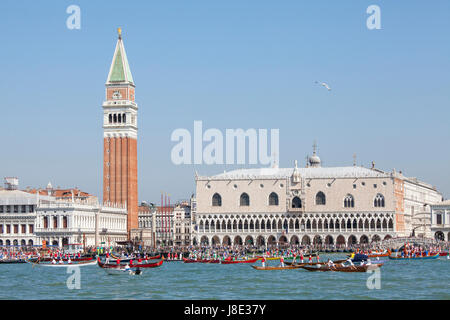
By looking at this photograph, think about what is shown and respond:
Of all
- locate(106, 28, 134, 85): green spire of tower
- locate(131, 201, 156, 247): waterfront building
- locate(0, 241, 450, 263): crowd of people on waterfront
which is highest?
locate(106, 28, 134, 85): green spire of tower

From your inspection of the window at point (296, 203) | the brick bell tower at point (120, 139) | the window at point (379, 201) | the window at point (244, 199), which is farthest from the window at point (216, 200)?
the window at point (379, 201)

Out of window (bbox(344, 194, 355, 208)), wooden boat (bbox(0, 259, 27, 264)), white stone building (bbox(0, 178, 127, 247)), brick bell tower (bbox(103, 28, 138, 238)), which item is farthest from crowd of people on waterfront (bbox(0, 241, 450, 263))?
brick bell tower (bbox(103, 28, 138, 238))

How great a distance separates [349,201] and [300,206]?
723 centimetres

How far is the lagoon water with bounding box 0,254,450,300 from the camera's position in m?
46.6

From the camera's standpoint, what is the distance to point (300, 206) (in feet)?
406

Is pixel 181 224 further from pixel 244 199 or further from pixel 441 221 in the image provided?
pixel 441 221

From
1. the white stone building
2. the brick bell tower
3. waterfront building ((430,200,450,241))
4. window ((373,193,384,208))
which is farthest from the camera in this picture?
the brick bell tower

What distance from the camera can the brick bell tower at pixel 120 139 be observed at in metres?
134

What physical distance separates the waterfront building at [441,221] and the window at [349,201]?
15.6 meters

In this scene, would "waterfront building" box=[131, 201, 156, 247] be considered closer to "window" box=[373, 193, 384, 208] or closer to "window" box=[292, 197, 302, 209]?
"window" box=[292, 197, 302, 209]

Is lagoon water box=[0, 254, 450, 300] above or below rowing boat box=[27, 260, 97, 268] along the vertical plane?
above

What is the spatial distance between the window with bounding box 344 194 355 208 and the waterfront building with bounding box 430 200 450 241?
15563 mm
